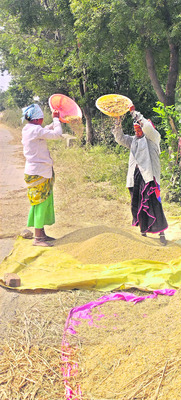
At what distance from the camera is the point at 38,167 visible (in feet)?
15.0

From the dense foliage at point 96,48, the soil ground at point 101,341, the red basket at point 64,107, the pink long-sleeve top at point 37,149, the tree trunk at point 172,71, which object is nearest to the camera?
the soil ground at point 101,341

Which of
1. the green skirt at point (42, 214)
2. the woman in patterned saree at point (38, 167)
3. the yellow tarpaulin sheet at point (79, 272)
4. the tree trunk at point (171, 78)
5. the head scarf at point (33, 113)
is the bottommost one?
the yellow tarpaulin sheet at point (79, 272)

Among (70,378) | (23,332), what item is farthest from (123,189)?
(70,378)

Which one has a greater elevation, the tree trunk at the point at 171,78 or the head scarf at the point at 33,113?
the tree trunk at the point at 171,78

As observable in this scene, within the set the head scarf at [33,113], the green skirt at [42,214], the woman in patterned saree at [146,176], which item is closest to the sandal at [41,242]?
the green skirt at [42,214]

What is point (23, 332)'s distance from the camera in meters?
2.82

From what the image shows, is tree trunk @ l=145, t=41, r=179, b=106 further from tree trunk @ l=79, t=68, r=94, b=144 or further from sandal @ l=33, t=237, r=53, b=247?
tree trunk @ l=79, t=68, r=94, b=144

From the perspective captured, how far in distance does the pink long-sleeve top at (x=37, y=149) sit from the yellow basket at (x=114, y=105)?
0.58 meters

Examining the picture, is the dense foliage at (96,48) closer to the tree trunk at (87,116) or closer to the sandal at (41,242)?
the tree trunk at (87,116)

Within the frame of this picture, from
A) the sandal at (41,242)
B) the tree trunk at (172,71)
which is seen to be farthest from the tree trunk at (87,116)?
the sandal at (41,242)

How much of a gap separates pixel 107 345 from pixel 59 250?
2056 mm

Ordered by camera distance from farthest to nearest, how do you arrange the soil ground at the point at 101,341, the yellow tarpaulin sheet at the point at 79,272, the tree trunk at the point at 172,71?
the tree trunk at the point at 172,71
the yellow tarpaulin sheet at the point at 79,272
the soil ground at the point at 101,341

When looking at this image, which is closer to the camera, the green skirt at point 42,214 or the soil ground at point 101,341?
the soil ground at point 101,341

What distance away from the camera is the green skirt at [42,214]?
15.1 ft
